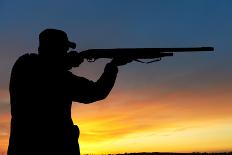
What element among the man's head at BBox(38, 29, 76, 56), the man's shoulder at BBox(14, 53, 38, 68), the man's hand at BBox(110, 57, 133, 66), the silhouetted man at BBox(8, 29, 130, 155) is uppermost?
the man's hand at BBox(110, 57, 133, 66)

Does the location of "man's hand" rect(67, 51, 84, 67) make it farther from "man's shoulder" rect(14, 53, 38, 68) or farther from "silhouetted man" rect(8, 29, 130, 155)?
"man's shoulder" rect(14, 53, 38, 68)

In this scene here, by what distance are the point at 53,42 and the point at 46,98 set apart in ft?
2.53

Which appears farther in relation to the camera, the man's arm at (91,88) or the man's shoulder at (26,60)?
the man's arm at (91,88)

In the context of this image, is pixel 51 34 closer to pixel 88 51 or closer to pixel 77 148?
pixel 77 148

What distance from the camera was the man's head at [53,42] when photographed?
489 cm

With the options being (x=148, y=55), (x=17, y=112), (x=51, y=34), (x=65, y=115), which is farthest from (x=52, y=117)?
(x=148, y=55)

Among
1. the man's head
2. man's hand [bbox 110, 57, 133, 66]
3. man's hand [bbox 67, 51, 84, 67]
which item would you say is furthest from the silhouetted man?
man's hand [bbox 110, 57, 133, 66]

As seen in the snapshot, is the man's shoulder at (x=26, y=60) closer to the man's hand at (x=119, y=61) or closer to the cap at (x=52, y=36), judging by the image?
the cap at (x=52, y=36)

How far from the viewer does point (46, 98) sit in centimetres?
477

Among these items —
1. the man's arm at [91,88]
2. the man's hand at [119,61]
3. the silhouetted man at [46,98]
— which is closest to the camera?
the silhouetted man at [46,98]

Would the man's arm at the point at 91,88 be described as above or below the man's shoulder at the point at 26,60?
below

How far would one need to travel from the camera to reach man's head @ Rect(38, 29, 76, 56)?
4.89 meters

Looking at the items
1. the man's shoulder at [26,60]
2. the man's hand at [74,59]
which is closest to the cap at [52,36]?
the man's shoulder at [26,60]

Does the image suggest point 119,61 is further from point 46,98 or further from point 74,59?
point 46,98
